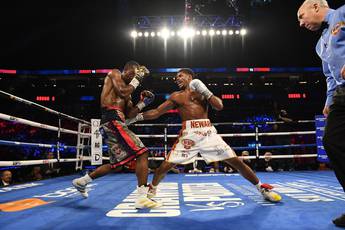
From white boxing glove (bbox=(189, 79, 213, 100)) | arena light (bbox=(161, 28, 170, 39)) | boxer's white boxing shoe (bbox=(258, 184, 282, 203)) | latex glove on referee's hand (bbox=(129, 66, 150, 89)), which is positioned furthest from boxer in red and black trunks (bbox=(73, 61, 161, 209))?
arena light (bbox=(161, 28, 170, 39))

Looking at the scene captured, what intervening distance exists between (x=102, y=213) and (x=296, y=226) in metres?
1.16

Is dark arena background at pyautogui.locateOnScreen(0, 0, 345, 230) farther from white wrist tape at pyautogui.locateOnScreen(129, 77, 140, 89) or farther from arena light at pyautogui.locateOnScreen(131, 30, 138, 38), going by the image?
white wrist tape at pyautogui.locateOnScreen(129, 77, 140, 89)

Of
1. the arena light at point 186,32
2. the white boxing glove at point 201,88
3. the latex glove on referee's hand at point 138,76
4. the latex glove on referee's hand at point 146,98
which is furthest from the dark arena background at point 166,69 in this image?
the white boxing glove at point 201,88

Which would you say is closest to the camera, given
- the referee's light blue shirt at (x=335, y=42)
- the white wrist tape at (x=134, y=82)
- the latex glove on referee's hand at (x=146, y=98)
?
the referee's light blue shirt at (x=335, y=42)

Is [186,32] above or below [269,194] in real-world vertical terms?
above

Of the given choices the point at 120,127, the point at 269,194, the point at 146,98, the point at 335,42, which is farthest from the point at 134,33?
the point at 335,42

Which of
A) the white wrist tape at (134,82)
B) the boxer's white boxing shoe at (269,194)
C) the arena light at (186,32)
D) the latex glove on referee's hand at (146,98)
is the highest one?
the arena light at (186,32)

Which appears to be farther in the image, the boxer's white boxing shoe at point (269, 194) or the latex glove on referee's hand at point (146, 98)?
the latex glove on referee's hand at point (146, 98)

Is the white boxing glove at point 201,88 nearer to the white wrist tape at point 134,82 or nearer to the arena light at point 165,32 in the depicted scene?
the white wrist tape at point 134,82

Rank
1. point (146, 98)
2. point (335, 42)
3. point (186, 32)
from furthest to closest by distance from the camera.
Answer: point (186, 32) < point (146, 98) < point (335, 42)

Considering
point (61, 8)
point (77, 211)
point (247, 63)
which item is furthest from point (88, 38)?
point (77, 211)

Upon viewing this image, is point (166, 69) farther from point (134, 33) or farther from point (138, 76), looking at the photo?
point (138, 76)

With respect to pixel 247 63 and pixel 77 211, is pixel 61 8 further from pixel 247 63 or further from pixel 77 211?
pixel 77 211

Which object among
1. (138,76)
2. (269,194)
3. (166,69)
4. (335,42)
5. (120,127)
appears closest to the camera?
(335,42)
